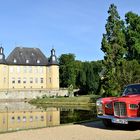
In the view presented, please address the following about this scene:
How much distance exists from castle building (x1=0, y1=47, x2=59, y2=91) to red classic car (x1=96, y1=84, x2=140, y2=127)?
63.7m

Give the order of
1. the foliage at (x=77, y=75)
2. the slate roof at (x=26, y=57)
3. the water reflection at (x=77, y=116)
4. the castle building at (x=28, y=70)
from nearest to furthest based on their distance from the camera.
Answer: the water reflection at (x=77, y=116) → the foliage at (x=77, y=75) → the castle building at (x=28, y=70) → the slate roof at (x=26, y=57)

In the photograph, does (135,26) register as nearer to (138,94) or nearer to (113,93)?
(113,93)

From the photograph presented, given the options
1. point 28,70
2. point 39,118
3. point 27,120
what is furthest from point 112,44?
point 28,70

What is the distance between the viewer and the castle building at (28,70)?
3066 inches

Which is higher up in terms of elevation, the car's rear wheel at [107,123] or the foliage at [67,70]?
the foliage at [67,70]

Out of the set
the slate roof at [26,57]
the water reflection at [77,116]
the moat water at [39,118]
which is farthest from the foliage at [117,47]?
the slate roof at [26,57]

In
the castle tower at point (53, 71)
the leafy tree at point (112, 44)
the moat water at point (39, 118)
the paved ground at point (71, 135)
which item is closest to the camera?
the paved ground at point (71, 135)

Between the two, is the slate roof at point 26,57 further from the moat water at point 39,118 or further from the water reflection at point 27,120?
the water reflection at point 27,120

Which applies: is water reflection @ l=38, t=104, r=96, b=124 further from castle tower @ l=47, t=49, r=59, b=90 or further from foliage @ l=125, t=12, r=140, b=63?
castle tower @ l=47, t=49, r=59, b=90

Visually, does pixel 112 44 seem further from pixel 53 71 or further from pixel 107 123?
pixel 53 71

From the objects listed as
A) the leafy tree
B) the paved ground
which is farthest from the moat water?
the leafy tree

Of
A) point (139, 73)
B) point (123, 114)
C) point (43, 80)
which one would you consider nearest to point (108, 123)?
point (123, 114)

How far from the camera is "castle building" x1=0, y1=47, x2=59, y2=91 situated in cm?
7788

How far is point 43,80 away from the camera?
84125 millimetres
